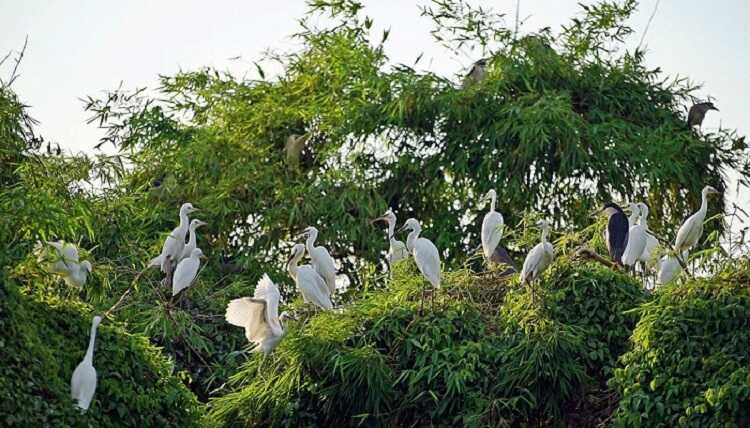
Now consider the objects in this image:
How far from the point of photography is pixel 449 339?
27.9ft

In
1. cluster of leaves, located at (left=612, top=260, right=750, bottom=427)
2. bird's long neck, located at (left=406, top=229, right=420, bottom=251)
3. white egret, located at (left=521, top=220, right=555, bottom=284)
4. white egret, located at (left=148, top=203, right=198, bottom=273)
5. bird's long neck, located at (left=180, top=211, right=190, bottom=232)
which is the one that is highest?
bird's long neck, located at (left=180, top=211, right=190, bottom=232)

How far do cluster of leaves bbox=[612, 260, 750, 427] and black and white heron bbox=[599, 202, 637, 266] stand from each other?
5.44 feet

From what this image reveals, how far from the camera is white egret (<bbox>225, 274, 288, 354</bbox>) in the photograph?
884 centimetres

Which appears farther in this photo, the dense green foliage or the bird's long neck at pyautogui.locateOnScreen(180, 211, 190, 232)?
the bird's long neck at pyautogui.locateOnScreen(180, 211, 190, 232)

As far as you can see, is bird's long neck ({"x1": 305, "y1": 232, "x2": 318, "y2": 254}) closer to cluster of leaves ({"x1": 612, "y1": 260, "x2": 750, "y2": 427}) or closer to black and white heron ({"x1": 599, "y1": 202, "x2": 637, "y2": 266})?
black and white heron ({"x1": 599, "y1": 202, "x2": 637, "y2": 266})

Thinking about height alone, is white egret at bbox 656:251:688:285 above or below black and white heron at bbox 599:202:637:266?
below

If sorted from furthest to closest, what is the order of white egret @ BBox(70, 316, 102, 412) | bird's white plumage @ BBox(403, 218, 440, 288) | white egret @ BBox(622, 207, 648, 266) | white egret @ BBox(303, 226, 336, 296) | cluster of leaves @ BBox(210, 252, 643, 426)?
white egret @ BBox(303, 226, 336, 296) → white egret @ BBox(622, 207, 648, 266) → bird's white plumage @ BBox(403, 218, 440, 288) → cluster of leaves @ BBox(210, 252, 643, 426) → white egret @ BBox(70, 316, 102, 412)

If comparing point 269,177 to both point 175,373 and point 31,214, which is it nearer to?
point 175,373

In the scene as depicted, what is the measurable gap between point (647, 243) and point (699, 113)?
3592 millimetres

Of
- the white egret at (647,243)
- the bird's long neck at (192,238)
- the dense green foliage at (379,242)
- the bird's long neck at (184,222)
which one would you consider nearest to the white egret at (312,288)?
the dense green foliage at (379,242)

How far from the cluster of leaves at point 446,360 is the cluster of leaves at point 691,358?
527mm

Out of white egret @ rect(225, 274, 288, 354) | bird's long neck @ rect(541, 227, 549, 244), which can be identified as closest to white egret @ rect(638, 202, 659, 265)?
bird's long neck @ rect(541, 227, 549, 244)

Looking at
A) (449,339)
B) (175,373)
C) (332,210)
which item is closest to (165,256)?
(175,373)

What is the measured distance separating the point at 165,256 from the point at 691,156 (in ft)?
15.2
